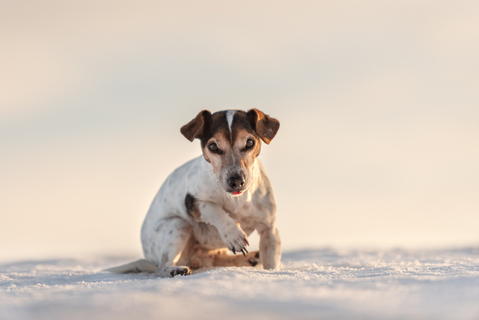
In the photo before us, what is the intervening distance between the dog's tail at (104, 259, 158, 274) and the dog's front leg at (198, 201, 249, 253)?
3.66ft

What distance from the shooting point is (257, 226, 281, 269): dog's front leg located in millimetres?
4750

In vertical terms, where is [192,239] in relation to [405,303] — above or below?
above

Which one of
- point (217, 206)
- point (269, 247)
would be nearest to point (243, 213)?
point (217, 206)

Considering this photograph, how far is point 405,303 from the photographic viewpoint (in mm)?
2156

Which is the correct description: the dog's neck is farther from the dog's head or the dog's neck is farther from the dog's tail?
the dog's tail

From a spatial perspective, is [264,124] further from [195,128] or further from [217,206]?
[217,206]

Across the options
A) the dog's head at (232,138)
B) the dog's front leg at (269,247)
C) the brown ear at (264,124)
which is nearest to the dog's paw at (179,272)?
the dog's head at (232,138)

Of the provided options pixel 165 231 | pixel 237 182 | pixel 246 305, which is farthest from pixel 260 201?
pixel 246 305

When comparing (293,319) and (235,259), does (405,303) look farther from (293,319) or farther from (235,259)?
(235,259)

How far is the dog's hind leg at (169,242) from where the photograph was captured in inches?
186

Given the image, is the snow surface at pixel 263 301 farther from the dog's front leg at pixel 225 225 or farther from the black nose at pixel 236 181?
the black nose at pixel 236 181

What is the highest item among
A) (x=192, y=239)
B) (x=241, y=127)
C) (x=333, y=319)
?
(x=241, y=127)

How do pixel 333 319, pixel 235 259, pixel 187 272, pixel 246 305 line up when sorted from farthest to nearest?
pixel 235 259
pixel 187 272
pixel 246 305
pixel 333 319

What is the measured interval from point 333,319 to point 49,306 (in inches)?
51.6
